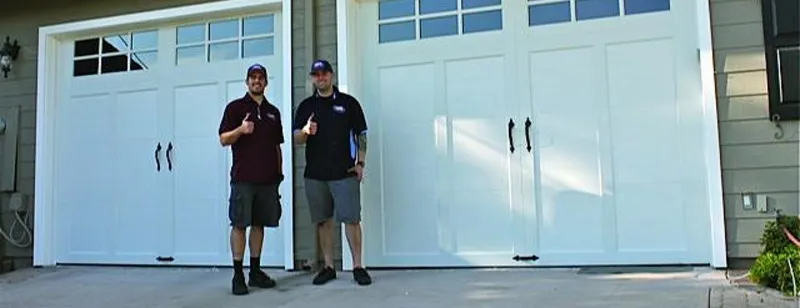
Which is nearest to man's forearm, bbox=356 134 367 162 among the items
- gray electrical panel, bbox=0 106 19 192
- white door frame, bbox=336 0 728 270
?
white door frame, bbox=336 0 728 270

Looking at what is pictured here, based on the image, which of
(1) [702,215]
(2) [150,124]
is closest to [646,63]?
(1) [702,215]

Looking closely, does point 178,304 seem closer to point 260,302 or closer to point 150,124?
point 260,302

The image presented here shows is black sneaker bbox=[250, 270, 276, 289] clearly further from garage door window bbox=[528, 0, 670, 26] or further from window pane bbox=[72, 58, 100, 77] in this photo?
window pane bbox=[72, 58, 100, 77]

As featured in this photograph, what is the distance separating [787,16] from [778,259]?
138cm

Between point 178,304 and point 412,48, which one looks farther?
point 412,48

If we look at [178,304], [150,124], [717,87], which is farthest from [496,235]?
[150,124]

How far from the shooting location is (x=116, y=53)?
17.4 ft

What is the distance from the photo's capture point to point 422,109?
4.49 m

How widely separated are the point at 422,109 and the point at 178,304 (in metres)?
1.89

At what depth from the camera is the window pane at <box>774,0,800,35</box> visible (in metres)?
3.73

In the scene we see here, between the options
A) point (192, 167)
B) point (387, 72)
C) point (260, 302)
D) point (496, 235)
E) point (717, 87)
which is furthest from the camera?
point (192, 167)

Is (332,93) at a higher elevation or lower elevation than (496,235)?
higher

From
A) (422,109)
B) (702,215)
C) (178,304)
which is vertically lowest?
(178,304)

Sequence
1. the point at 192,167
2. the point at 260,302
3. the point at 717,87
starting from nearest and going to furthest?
the point at 260,302
the point at 717,87
the point at 192,167
